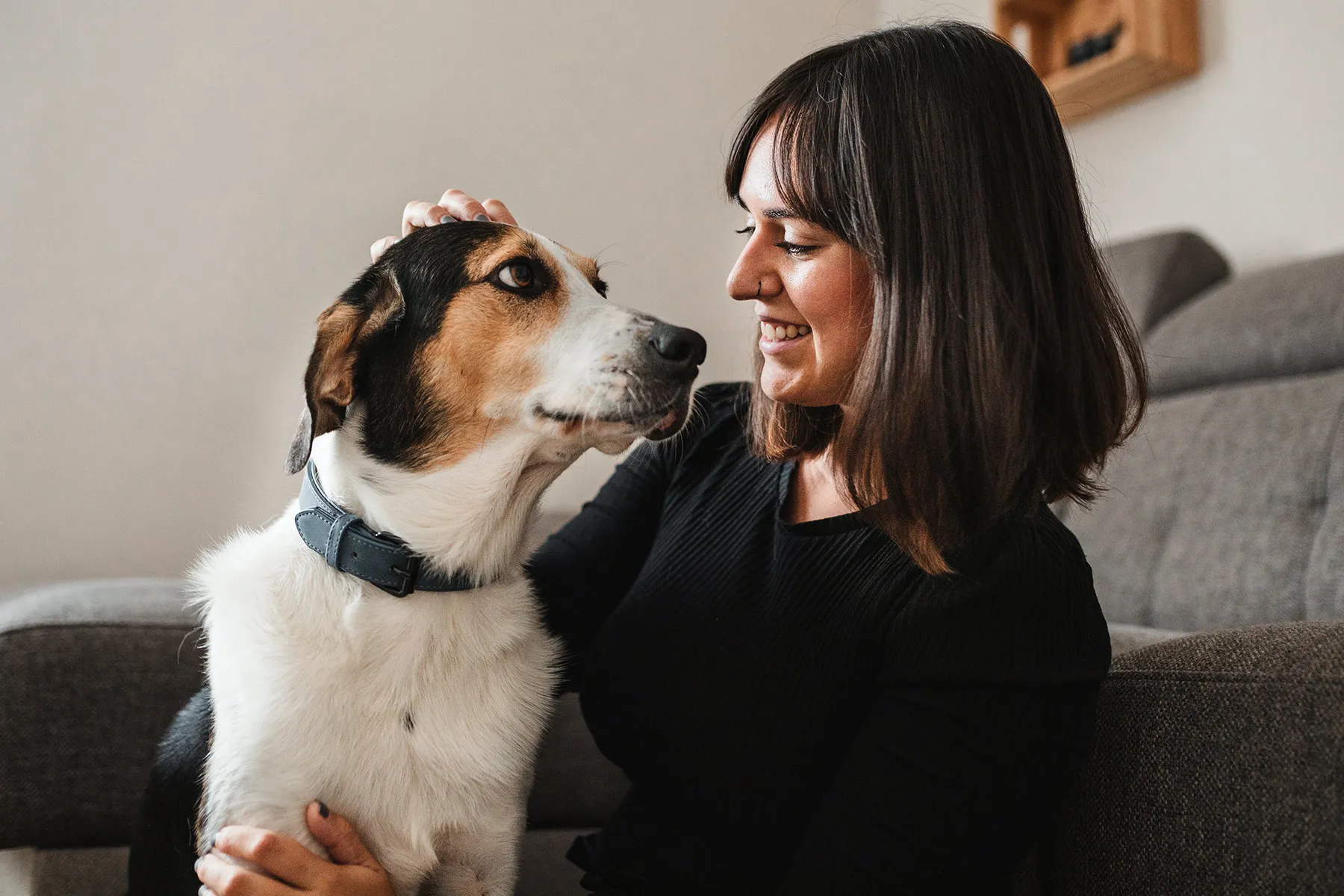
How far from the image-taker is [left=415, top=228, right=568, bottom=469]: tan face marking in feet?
3.38

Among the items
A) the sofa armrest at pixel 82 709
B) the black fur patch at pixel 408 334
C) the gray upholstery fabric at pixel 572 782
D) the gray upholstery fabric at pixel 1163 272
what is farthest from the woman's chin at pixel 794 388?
the gray upholstery fabric at pixel 1163 272

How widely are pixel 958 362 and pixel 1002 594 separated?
0.24 metres

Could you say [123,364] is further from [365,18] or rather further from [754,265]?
[754,265]

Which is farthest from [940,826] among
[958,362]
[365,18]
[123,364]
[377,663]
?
[365,18]

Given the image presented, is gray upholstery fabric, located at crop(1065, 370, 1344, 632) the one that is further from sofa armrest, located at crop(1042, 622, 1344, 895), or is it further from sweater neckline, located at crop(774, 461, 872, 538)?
sweater neckline, located at crop(774, 461, 872, 538)

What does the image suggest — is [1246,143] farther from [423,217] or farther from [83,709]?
[83,709]

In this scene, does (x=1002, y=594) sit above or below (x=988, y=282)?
below

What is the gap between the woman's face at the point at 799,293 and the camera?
3.37 feet

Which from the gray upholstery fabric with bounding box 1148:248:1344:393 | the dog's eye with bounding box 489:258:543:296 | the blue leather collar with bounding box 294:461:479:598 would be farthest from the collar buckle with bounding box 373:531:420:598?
the gray upholstery fabric with bounding box 1148:248:1344:393

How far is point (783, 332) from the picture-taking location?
3.65ft

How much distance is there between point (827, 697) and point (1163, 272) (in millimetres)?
1591

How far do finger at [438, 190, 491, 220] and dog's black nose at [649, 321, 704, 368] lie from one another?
35cm

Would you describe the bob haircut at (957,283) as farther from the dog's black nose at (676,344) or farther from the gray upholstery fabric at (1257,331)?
the gray upholstery fabric at (1257,331)

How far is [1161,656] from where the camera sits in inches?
36.7
